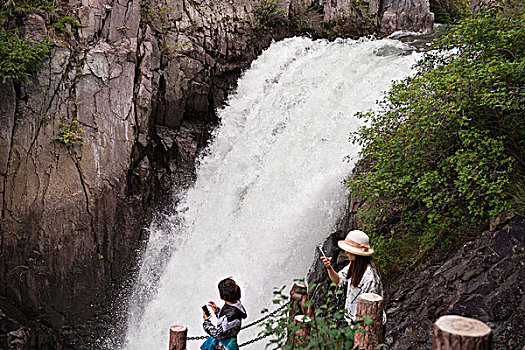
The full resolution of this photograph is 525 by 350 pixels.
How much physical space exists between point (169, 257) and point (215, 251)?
1.32 meters

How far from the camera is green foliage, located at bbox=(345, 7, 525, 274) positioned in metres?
4.80

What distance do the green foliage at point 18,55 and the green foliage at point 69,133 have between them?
1.12 m

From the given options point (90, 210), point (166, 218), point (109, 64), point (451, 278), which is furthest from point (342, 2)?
point (451, 278)

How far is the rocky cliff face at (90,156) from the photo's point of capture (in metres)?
8.89

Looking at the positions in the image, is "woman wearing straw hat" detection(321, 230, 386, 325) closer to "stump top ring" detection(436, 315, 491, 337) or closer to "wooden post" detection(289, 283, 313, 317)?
"wooden post" detection(289, 283, 313, 317)

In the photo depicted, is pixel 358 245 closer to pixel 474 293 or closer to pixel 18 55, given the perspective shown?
pixel 474 293

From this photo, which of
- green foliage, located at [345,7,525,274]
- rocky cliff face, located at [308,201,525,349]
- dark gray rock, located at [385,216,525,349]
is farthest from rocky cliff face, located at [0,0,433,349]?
dark gray rock, located at [385,216,525,349]

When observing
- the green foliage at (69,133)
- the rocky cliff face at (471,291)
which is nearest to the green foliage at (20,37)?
the green foliage at (69,133)

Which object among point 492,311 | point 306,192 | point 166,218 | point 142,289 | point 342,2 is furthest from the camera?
point 342,2

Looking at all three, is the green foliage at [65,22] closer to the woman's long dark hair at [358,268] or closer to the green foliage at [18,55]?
the green foliage at [18,55]

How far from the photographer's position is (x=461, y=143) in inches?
208

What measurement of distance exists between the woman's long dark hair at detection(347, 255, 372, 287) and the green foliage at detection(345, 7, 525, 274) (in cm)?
157

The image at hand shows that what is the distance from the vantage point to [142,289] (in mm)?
9375

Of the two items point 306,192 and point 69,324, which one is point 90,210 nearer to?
point 69,324
